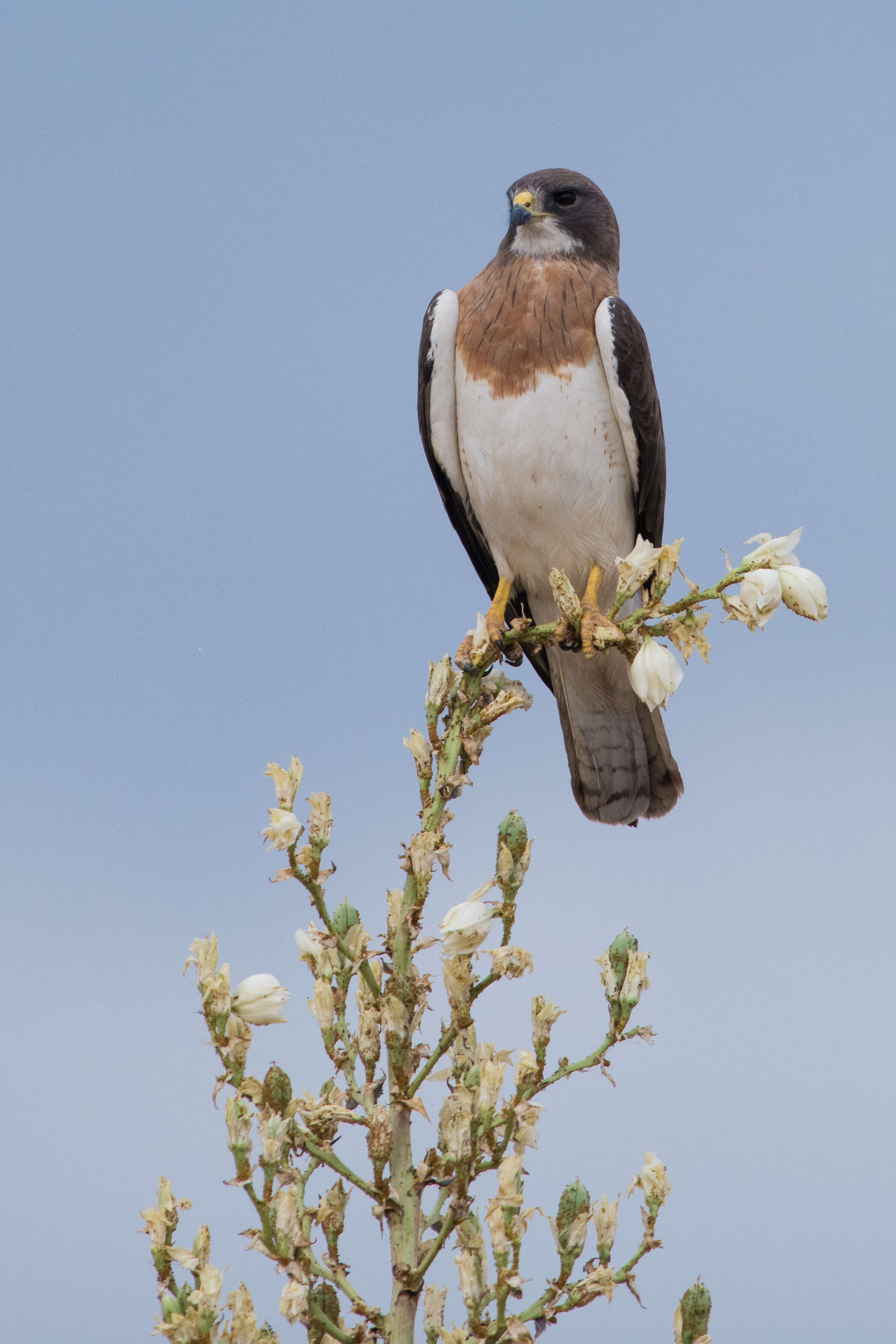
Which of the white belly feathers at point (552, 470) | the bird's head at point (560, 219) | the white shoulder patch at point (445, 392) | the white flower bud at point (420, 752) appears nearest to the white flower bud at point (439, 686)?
the white flower bud at point (420, 752)

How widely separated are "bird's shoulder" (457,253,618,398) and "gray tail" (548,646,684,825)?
1153 millimetres

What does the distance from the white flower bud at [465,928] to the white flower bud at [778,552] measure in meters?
1.02

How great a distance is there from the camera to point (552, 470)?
4762 millimetres

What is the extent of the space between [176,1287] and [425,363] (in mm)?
3710

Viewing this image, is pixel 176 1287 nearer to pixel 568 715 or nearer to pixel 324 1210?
pixel 324 1210

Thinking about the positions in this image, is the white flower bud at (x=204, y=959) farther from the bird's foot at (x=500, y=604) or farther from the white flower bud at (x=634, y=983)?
the bird's foot at (x=500, y=604)

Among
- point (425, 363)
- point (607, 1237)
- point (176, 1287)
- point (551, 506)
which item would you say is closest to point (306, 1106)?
point (176, 1287)

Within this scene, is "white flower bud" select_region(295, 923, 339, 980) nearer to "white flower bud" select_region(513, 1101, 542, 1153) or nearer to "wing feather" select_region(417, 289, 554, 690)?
"white flower bud" select_region(513, 1101, 542, 1153)

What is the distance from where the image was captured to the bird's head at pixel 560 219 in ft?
16.8

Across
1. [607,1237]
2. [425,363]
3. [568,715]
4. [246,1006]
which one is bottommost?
[607,1237]

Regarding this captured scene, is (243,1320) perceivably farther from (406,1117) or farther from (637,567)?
(637,567)

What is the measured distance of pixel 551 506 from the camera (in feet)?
15.9

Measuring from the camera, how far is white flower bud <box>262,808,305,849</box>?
2699 millimetres

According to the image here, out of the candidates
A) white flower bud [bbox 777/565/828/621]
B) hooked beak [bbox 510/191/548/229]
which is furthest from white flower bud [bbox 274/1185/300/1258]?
hooked beak [bbox 510/191/548/229]
